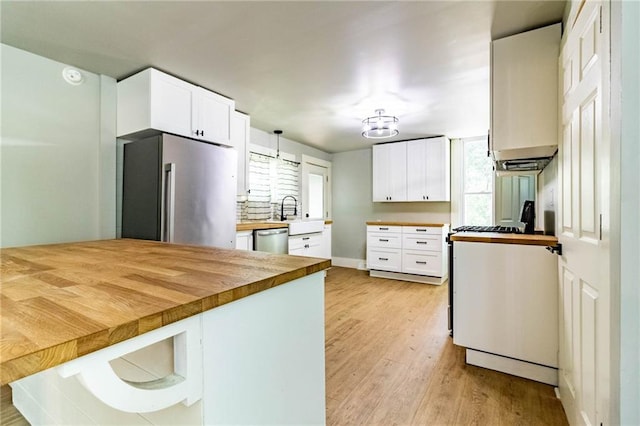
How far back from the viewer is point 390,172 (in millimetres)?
5062

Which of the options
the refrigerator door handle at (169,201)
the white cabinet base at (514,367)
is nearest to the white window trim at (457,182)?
the white cabinet base at (514,367)

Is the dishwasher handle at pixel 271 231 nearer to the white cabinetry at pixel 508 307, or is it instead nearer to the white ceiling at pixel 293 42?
the white ceiling at pixel 293 42

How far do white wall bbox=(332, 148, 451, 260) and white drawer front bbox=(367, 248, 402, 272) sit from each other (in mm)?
728

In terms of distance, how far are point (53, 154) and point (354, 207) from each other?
175 inches

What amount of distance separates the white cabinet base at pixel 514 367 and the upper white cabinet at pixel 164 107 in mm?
2855

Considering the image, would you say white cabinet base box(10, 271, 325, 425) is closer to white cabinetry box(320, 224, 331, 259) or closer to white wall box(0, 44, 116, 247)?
white wall box(0, 44, 116, 247)

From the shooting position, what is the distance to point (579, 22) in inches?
52.4

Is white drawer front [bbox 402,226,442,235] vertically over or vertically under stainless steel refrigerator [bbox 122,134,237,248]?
under

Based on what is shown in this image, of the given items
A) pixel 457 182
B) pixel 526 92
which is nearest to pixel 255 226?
pixel 526 92

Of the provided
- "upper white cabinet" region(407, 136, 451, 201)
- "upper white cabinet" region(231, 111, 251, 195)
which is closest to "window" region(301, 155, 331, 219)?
"upper white cabinet" region(407, 136, 451, 201)

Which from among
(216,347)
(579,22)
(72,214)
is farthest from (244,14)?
(72,214)

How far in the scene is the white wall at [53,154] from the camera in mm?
2092

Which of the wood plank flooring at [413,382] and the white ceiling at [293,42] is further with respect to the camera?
the white ceiling at [293,42]

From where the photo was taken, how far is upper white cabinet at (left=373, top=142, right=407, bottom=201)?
4.96m
